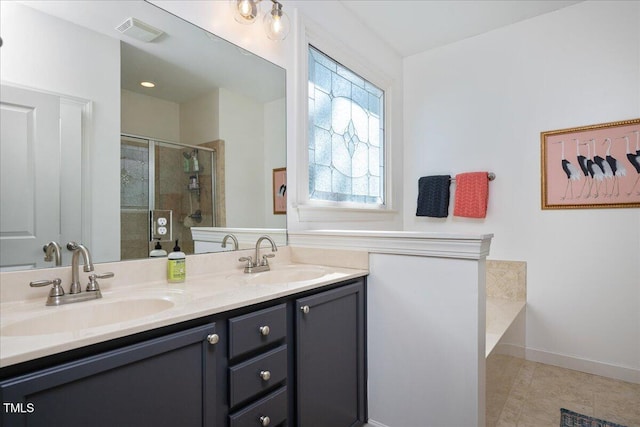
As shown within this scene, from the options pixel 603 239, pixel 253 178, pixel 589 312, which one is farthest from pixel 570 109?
pixel 253 178

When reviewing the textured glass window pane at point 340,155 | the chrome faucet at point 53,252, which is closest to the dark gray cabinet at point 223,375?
the chrome faucet at point 53,252

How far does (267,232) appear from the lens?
6.28ft

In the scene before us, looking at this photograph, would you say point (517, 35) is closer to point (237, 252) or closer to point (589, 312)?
point (589, 312)

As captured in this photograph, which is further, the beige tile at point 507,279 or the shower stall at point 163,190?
the beige tile at point 507,279

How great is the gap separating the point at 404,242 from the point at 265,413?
0.91 meters

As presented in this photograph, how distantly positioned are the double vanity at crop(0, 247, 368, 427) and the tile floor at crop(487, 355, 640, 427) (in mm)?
711

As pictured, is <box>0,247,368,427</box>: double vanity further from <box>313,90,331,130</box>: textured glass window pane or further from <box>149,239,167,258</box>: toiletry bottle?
<box>313,90,331,130</box>: textured glass window pane

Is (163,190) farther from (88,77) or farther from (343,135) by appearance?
(343,135)

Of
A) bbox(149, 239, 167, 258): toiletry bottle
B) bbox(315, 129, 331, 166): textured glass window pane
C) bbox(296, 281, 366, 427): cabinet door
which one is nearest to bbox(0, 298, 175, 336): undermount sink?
bbox(149, 239, 167, 258): toiletry bottle

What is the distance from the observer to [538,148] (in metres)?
2.50

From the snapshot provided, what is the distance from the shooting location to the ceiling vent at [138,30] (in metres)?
1.32

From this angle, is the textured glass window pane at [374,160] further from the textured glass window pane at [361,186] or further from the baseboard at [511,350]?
the baseboard at [511,350]

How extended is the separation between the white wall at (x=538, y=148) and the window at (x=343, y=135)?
1.86 ft

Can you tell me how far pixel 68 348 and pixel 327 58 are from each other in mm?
2211
